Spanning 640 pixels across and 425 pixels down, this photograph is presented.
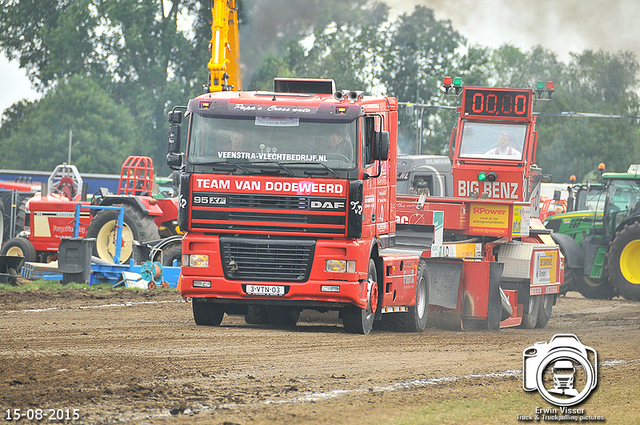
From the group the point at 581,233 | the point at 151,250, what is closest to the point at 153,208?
the point at 151,250

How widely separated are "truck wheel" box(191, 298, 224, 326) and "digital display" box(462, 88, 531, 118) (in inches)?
292

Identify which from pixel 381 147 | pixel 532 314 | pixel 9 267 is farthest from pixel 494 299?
pixel 9 267

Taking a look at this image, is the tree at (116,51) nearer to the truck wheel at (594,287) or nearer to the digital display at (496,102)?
the truck wheel at (594,287)

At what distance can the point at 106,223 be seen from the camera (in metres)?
20.2

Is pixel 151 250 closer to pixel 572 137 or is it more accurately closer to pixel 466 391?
pixel 466 391

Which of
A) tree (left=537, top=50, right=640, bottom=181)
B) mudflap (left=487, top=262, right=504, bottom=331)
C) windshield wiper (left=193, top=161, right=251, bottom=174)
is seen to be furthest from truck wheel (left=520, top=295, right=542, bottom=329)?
tree (left=537, top=50, right=640, bottom=181)

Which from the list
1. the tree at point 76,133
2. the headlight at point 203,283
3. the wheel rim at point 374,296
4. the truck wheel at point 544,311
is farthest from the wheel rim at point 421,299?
the tree at point 76,133

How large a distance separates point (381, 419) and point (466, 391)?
5.28 ft

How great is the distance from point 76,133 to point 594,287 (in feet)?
158

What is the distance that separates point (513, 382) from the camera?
29.3 ft

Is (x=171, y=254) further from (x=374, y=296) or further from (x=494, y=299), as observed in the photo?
(x=374, y=296)

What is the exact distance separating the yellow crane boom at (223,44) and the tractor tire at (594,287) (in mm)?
9721

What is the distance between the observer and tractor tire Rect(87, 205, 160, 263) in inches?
789

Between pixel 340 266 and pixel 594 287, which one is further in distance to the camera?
pixel 594 287
